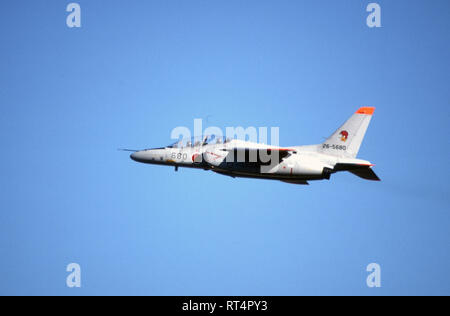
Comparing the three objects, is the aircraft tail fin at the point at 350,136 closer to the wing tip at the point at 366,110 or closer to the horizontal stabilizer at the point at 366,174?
the wing tip at the point at 366,110

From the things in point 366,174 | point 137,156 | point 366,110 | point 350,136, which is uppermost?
point 366,110

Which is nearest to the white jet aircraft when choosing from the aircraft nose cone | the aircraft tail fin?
the aircraft tail fin

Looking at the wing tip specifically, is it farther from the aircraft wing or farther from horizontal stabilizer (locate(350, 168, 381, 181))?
the aircraft wing

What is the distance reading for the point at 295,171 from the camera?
1142 inches

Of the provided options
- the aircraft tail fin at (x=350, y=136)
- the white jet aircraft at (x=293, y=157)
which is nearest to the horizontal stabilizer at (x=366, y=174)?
the white jet aircraft at (x=293, y=157)

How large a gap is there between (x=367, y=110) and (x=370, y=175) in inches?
149

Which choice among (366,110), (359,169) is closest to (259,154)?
(359,169)

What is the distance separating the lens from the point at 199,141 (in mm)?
31734

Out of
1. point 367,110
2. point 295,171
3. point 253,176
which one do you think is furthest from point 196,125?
point 367,110

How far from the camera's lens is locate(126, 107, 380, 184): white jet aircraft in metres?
29.0

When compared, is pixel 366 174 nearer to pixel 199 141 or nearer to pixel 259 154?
pixel 259 154

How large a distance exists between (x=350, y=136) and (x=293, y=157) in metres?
3.55

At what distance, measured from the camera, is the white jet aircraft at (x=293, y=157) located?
29000 millimetres

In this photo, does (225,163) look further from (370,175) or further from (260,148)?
(370,175)
